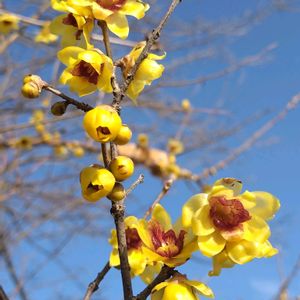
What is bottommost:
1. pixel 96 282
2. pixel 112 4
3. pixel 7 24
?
pixel 7 24

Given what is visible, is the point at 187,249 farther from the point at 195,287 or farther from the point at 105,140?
the point at 105,140

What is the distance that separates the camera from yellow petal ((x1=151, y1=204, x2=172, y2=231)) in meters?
0.82

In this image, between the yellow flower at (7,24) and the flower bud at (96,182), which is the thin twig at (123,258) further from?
the yellow flower at (7,24)

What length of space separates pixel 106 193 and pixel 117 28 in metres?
0.33

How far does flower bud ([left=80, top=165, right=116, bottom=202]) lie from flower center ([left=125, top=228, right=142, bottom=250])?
16 centimetres

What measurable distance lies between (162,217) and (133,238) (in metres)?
0.07

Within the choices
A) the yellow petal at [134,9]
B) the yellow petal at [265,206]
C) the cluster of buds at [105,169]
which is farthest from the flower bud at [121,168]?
the yellow petal at [134,9]

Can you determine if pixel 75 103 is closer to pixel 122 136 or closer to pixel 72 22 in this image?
pixel 122 136

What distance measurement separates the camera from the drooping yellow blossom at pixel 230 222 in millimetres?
702

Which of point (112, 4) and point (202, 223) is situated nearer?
point (202, 223)

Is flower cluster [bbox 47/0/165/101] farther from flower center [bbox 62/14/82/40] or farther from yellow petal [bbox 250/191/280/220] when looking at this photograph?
yellow petal [bbox 250/191/280/220]

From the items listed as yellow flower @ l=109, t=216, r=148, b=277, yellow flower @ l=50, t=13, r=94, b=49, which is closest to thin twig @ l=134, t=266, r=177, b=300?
yellow flower @ l=109, t=216, r=148, b=277

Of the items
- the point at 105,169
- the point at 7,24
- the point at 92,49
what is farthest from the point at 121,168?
the point at 7,24

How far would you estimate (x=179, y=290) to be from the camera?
0.70 meters
